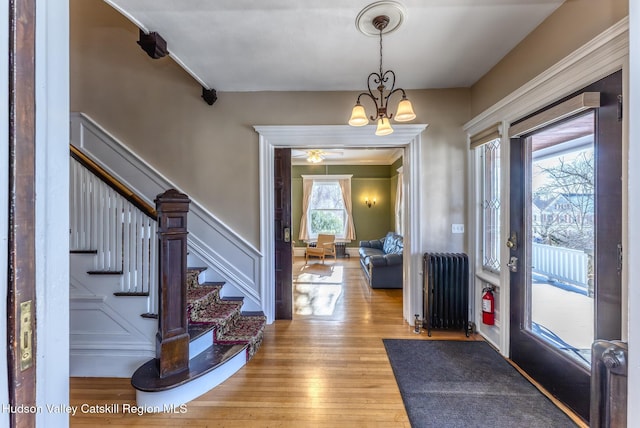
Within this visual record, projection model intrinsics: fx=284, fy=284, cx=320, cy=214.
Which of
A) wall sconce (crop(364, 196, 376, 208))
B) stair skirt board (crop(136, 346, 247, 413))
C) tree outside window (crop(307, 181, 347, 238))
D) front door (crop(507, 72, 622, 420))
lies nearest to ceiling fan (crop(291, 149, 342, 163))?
tree outside window (crop(307, 181, 347, 238))

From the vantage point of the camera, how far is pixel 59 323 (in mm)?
612

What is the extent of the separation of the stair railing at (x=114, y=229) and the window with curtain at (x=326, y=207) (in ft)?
19.9

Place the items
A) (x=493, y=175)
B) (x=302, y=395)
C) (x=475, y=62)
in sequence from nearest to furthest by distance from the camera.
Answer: (x=302, y=395) → (x=475, y=62) → (x=493, y=175)

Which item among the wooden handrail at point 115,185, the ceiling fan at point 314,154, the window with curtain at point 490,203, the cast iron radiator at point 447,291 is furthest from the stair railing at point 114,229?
the ceiling fan at point 314,154

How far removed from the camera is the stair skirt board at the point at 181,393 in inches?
76.3

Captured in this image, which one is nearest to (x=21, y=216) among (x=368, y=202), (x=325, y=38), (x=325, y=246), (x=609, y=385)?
(x=609, y=385)

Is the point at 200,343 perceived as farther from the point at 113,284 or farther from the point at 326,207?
the point at 326,207

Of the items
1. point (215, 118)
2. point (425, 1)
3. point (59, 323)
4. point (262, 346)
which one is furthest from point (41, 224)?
point (215, 118)

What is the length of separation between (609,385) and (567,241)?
179 cm

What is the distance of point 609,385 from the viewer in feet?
2.03

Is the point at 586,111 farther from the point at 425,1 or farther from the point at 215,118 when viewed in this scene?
the point at 215,118

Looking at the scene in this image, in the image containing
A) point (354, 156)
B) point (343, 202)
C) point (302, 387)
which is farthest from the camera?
point (343, 202)

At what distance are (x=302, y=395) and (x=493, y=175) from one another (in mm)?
2706

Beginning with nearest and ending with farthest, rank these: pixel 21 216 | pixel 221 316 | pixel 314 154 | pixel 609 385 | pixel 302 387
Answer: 1. pixel 21 216
2. pixel 609 385
3. pixel 302 387
4. pixel 221 316
5. pixel 314 154
